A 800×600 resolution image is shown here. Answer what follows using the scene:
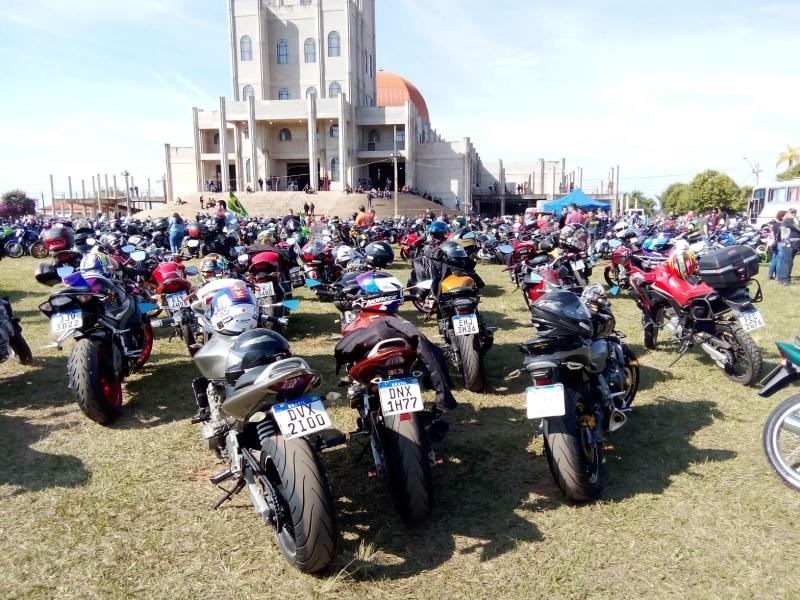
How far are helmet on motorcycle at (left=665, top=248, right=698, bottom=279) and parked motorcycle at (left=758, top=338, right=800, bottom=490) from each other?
237cm

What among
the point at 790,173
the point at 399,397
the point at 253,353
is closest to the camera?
the point at 253,353

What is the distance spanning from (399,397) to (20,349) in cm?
510

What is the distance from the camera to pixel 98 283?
475 cm

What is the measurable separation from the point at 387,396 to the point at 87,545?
5.85ft

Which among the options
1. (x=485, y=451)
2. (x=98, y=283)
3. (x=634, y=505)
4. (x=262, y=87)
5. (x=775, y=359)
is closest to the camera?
(x=634, y=505)

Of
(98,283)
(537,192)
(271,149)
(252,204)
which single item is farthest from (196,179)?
(98,283)

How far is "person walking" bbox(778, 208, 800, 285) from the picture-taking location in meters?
12.4

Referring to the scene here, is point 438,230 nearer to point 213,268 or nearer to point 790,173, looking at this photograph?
point 213,268

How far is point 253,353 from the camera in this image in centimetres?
295

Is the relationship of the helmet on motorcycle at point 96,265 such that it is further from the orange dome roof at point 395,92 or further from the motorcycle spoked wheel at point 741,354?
the orange dome roof at point 395,92

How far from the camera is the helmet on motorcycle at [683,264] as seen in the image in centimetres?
591

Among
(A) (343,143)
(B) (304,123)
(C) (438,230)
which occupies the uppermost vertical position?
(B) (304,123)

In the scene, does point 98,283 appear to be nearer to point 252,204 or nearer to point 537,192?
point 252,204

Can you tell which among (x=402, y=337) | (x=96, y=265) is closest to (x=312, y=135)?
(x=96, y=265)
